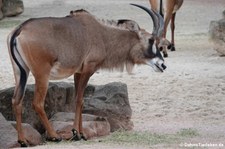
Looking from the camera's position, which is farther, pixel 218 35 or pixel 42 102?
pixel 218 35

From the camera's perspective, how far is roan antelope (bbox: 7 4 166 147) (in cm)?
795

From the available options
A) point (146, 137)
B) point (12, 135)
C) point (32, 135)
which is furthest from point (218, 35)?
point (12, 135)

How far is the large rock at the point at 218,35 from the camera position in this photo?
1416cm

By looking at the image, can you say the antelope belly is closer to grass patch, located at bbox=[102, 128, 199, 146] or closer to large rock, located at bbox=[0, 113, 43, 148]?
large rock, located at bbox=[0, 113, 43, 148]

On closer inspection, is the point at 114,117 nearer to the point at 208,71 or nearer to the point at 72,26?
the point at 72,26

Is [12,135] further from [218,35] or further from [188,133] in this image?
[218,35]

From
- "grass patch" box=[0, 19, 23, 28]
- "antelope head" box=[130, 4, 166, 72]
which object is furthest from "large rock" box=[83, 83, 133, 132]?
"grass patch" box=[0, 19, 23, 28]

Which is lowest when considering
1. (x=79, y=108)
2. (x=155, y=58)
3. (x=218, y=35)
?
(x=218, y=35)

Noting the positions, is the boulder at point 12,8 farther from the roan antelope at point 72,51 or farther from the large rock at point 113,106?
the roan antelope at point 72,51

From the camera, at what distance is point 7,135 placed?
7977mm

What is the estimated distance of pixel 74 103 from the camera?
30.4 ft

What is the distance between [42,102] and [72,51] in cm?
67

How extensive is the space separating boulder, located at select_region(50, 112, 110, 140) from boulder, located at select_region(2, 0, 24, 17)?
1414 centimetres

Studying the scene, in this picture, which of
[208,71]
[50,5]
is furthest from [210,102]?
[50,5]
